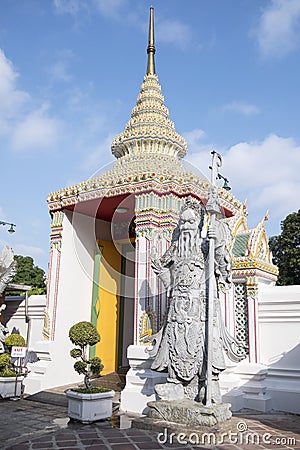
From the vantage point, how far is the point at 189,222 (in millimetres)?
6348

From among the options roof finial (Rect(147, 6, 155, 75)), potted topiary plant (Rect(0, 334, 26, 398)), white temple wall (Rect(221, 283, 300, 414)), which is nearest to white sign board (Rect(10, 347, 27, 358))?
potted topiary plant (Rect(0, 334, 26, 398))

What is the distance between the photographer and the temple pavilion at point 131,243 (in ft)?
26.0

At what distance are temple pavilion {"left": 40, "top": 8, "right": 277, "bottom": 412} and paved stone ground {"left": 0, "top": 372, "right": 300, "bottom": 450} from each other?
1.35 meters

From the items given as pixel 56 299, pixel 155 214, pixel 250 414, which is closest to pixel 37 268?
pixel 56 299

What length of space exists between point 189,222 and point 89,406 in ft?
9.79

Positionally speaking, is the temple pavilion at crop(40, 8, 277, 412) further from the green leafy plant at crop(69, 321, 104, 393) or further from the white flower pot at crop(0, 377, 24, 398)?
the green leafy plant at crop(69, 321, 104, 393)

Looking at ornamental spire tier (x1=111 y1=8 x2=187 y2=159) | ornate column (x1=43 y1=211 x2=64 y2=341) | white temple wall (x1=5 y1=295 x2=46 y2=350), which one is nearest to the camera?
ornate column (x1=43 y1=211 x2=64 y2=341)

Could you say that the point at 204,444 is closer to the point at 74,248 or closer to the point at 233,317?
the point at 233,317

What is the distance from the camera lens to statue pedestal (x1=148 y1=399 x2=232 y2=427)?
516cm

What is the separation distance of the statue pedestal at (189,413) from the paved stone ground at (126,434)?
145 mm

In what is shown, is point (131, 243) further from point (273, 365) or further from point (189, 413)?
point (189, 413)

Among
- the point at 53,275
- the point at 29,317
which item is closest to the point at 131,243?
the point at 53,275

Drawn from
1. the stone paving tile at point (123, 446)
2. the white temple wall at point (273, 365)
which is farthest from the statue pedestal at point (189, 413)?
the white temple wall at point (273, 365)

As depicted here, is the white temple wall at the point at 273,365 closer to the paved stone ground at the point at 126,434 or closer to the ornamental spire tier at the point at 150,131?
the paved stone ground at the point at 126,434
